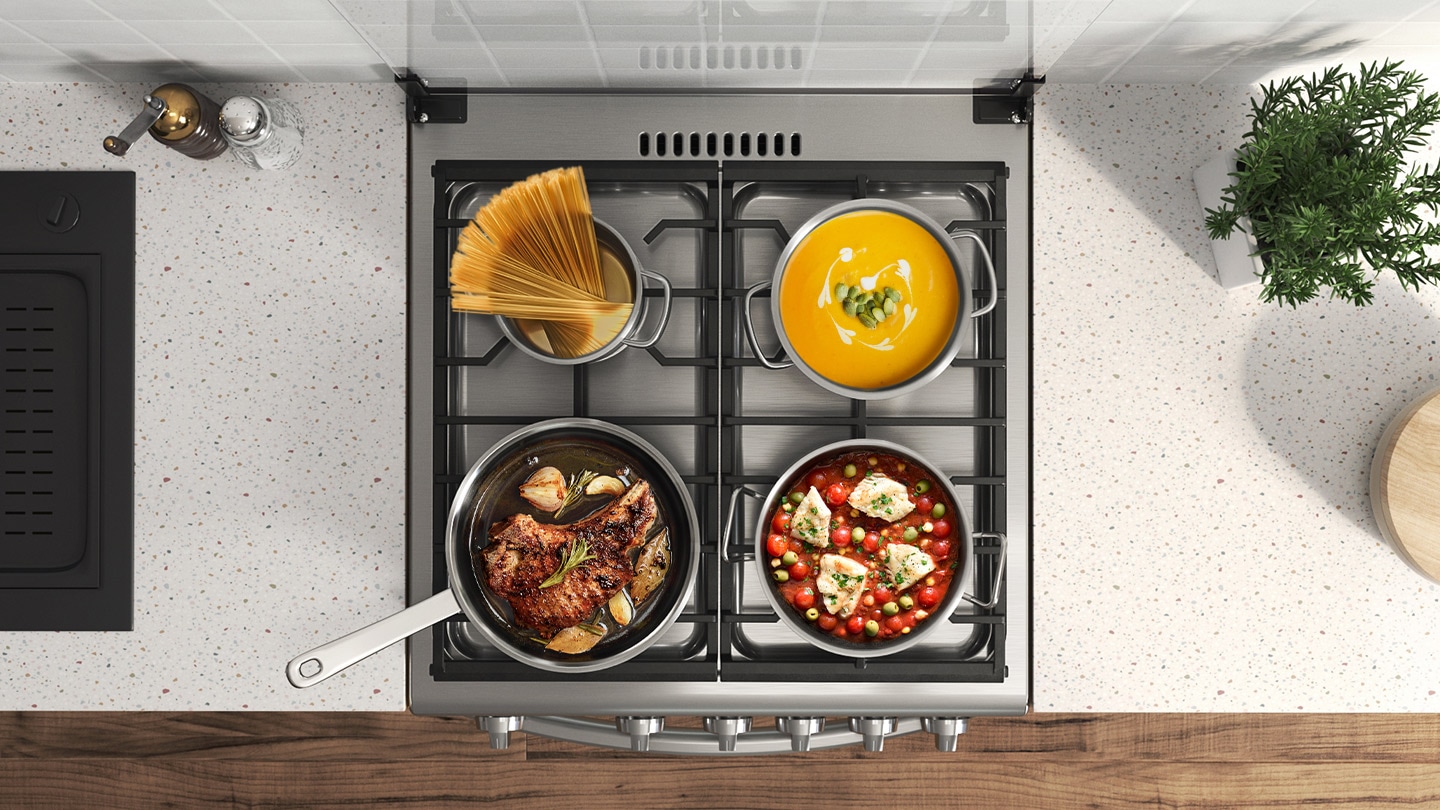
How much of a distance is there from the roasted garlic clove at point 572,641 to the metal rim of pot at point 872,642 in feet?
0.71

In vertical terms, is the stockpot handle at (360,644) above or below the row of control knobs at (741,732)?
above

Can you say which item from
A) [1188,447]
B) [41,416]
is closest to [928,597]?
[1188,447]

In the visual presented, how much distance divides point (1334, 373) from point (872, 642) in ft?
2.27

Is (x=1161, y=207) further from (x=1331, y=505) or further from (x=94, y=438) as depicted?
(x=94, y=438)

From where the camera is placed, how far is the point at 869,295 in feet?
2.90

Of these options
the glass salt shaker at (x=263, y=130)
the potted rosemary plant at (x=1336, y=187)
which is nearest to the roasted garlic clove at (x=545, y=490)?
the glass salt shaker at (x=263, y=130)

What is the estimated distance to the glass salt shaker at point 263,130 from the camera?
0.87 meters

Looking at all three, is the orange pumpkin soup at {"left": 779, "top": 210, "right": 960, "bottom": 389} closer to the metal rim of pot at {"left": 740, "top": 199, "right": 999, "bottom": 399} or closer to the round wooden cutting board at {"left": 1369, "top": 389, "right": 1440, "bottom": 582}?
the metal rim of pot at {"left": 740, "top": 199, "right": 999, "bottom": 399}

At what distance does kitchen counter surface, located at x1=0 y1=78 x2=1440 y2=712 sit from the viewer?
98 cm

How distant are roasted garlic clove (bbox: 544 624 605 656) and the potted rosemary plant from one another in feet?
2.85

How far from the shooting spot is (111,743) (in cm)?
103

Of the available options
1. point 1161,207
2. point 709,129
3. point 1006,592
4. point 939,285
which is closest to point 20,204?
point 709,129

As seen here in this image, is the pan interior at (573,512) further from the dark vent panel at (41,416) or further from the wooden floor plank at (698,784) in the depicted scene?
the dark vent panel at (41,416)

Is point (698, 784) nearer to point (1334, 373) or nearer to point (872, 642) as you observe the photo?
point (872, 642)
